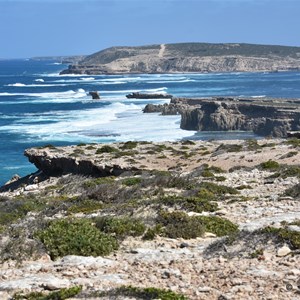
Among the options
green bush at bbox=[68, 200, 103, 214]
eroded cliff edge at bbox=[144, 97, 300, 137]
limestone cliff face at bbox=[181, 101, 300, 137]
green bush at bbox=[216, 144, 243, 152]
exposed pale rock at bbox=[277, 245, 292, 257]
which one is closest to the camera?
exposed pale rock at bbox=[277, 245, 292, 257]

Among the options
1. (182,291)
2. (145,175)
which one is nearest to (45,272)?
(182,291)

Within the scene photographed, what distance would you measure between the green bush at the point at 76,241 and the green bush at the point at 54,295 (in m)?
1.93

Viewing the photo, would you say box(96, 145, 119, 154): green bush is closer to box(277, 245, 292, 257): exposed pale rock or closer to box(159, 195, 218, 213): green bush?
box(159, 195, 218, 213): green bush

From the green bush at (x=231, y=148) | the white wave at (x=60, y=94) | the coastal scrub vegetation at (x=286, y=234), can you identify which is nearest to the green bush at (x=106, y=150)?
the green bush at (x=231, y=148)

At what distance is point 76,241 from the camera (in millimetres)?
10359

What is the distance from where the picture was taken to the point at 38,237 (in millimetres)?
10680

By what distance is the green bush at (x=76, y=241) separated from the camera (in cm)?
1016

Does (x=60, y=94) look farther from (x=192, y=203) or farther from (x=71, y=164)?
(x=192, y=203)

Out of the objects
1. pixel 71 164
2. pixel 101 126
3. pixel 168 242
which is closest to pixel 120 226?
pixel 168 242

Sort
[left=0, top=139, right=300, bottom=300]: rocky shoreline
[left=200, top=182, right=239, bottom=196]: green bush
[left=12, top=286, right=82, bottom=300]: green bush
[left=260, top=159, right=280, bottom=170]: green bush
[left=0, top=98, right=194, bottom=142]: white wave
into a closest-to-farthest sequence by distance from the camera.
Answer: [left=12, top=286, right=82, bottom=300]: green bush
[left=0, top=139, right=300, bottom=300]: rocky shoreline
[left=200, top=182, right=239, bottom=196]: green bush
[left=260, top=159, right=280, bottom=170]: green bush
[left=0, top=98, right=194, bottom=142]: white wave

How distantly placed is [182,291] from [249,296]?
919 millimetres

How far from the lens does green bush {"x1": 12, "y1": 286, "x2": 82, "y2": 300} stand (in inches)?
313

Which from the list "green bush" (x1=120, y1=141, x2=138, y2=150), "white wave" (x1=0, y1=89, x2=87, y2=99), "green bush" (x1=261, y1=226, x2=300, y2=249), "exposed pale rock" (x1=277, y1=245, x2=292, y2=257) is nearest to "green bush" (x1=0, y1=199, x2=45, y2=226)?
"green bush" (x1=261, y1=226, x2=300, y2=249)

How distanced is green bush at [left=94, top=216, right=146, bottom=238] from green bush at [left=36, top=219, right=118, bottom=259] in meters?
0.39
